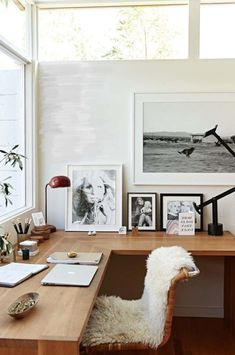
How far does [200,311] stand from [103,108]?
6.25 feet

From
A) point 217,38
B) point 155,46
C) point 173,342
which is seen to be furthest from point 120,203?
point 217,38

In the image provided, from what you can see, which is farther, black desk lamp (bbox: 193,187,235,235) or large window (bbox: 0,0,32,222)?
black desk lamp (bbox: 193,187,235,235)

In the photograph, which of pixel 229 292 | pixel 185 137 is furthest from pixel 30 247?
pixel 229 292

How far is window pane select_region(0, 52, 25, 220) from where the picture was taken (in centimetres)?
286

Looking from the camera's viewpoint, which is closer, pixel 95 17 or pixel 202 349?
pixel 202 349

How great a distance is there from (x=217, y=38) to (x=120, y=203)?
5.20 feet

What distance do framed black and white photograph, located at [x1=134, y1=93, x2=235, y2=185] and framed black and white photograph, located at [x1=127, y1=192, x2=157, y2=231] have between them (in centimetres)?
16

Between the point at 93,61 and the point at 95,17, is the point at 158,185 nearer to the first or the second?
the point at 93,61

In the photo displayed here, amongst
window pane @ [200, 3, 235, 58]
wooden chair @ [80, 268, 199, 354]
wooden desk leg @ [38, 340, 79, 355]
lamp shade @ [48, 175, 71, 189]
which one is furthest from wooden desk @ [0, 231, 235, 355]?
window pane @ [200, 3, 235, 58]

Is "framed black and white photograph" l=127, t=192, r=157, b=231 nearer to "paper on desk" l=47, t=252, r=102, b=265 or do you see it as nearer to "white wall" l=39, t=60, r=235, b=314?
"white wall" l=39, t=60, r=235, b=314

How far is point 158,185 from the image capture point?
3.20 metres

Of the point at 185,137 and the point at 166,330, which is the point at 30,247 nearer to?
the point at 166,330

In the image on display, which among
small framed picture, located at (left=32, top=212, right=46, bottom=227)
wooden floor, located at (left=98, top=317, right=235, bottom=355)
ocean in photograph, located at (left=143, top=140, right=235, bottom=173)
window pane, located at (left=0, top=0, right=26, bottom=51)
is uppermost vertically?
window pane, located at (left=0, top=0, right=26, bottom=51)

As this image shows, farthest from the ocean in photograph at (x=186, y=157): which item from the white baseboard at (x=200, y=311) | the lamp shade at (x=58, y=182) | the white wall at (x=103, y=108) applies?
the white baseboard at (x=200, y=311)
